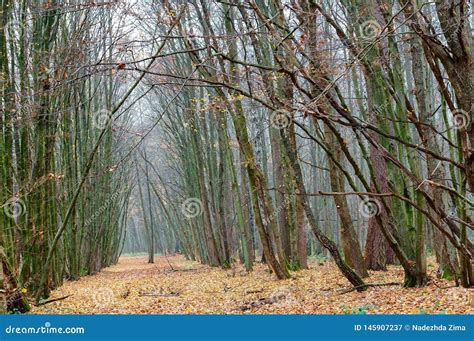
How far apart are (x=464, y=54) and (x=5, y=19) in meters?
7.52

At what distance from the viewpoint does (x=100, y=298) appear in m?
9.68

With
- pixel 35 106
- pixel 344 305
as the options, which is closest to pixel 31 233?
pixel 35 106

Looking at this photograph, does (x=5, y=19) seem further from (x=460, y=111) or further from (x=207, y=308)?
(x=460, y=111)
